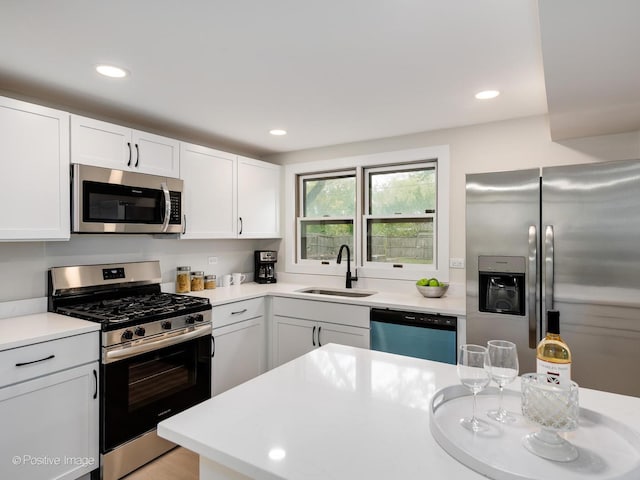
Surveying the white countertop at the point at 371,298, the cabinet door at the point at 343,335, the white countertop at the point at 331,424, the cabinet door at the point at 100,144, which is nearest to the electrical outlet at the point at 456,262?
the white countertop at the point at 371,298

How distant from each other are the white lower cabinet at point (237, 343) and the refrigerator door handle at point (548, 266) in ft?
7.10

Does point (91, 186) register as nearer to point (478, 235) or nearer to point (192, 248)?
point (192, 248)

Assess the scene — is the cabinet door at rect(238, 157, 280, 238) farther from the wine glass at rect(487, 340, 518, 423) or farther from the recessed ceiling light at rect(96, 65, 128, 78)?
the wine glass at rect(487, 340, 518, 423)

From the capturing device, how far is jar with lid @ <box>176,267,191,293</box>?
10.6ft

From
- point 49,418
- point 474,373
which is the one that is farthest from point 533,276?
point 49,418

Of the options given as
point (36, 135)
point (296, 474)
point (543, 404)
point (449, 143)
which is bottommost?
point (296, 474)

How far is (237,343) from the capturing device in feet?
10.1

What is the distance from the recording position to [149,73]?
2.11 metres

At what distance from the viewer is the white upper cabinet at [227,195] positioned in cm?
312

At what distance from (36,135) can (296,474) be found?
232 cm

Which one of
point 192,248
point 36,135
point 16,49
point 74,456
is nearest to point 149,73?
point 16,49

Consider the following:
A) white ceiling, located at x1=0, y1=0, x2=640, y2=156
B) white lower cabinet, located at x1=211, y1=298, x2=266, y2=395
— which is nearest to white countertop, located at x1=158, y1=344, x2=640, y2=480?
white ceiling, located at x1=0, y1=0, x2=640, y2=156

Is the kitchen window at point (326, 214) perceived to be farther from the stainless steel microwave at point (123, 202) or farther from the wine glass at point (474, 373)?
the wine glass at point (474, 373)

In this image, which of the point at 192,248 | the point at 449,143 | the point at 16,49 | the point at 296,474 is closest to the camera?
the point at 296,474
